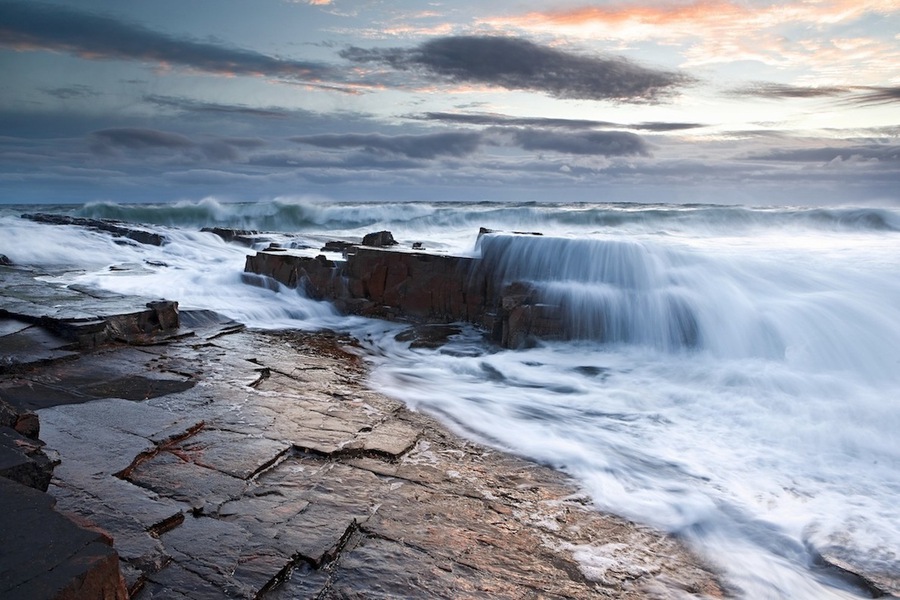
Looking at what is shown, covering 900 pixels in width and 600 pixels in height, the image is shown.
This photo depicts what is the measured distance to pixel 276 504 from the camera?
3.26 metres

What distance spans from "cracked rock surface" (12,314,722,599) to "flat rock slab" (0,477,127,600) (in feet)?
1.70

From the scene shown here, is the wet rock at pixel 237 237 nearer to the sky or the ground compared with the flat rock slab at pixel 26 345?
nearer to the ground

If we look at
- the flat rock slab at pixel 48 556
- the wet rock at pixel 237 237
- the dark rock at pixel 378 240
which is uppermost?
the flat rock slab at pixel 48 556

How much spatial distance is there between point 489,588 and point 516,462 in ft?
5.50

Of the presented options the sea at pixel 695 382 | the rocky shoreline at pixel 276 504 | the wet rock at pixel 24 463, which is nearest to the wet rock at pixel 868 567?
the sea at pixel 695 382

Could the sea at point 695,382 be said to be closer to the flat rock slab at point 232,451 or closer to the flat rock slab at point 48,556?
the flat rock slab at point 232,451

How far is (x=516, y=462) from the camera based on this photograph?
4.41 meters

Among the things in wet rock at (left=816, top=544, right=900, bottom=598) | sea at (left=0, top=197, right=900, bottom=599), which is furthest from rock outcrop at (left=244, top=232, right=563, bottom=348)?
wet rock at (left=816, top=544, right=900, bottom=598)

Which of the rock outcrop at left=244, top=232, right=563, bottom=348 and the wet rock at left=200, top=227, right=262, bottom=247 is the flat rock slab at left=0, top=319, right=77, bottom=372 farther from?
the wet rock at left=200, top=227, right=262, bottom=247

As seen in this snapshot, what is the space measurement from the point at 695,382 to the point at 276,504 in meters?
5.12

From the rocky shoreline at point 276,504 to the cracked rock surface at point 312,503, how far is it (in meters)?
0.01

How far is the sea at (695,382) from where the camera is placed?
3.84 metres

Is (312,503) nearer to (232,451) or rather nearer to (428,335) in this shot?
(232,451)

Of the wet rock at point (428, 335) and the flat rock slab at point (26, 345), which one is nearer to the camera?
the flat rock slab at point (26, 345)
